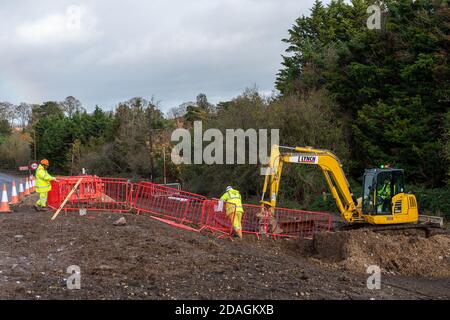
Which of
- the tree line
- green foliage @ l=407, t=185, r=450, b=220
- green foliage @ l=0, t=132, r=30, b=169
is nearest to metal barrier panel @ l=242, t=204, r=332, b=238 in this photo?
green foliage @ l=407, t=185, r=450, b=220

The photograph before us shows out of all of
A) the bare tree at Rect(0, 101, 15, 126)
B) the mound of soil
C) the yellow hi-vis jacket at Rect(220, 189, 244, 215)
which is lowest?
the mound of soil

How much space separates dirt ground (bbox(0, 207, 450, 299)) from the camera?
7645 millimetres

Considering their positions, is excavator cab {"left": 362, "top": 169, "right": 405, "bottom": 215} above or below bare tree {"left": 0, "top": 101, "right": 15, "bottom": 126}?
below

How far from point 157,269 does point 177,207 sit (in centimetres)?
826

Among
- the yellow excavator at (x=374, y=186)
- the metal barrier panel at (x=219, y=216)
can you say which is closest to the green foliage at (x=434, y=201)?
the yellow excavator at (x=374, y=186)

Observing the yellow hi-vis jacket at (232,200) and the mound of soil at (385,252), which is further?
the yellow hi-vis jacket at (232,200)

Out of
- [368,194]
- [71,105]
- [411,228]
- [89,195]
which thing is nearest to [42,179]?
[89,195]

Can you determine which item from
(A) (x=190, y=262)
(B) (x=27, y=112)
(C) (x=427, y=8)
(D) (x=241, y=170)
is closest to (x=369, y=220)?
(A) (x=190, y=262)

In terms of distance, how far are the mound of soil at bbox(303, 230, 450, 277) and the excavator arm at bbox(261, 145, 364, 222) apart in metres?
1.97

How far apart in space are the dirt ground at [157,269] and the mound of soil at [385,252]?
321mm

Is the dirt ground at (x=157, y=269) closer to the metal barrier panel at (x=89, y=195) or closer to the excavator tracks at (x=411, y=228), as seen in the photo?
the metal barrier panel at (x=89, y=195)

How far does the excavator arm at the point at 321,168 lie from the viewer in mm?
14672

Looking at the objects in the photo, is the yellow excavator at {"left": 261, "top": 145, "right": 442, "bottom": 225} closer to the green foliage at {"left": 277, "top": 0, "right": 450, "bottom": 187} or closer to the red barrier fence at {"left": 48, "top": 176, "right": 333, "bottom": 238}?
the red barrier fence at {"left": 48, "top": 176, "right": 333, "bottom": 238}
